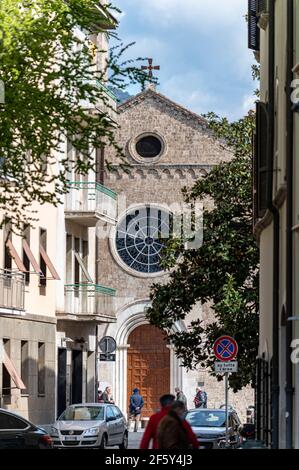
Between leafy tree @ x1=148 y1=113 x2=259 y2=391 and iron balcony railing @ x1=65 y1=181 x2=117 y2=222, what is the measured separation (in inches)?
432

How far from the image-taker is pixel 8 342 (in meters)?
43.0

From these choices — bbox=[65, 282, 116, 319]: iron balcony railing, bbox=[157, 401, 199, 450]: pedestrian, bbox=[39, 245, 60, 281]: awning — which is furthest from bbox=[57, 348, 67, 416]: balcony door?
bbox=[157, 401, 199, 450]: pedestrian

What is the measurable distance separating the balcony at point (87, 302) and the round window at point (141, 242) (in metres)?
12.1

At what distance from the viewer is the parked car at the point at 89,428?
3762 centimetres

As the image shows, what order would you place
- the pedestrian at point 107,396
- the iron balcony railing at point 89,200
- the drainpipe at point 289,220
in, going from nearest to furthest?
1. the drainpipe at point 289,220
2. the iron balcony railing at point 89,200
3. the pedestrian at point 107,396

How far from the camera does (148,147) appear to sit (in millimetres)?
67188

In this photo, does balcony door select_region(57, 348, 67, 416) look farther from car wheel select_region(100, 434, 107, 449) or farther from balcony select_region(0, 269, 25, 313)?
car wheel select_region(100, 434, 107, 449)

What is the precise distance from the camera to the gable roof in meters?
67.2

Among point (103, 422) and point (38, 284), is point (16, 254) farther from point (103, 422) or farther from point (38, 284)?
point (103, 422)

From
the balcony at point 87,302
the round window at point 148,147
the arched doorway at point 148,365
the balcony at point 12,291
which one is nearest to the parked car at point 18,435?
the balcony at point 12,291

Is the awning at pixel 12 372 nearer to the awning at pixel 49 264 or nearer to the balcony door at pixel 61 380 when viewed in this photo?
the awning at pixel 49 264

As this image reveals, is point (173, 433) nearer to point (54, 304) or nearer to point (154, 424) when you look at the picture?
point (154, 424)

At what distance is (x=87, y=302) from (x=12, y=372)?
10.0 meters
